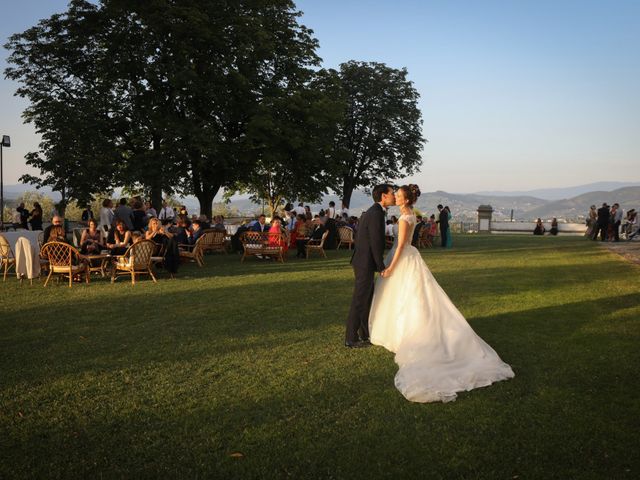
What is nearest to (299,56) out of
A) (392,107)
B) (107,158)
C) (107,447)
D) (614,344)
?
(107,158)

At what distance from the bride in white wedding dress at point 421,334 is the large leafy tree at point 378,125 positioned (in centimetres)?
3537

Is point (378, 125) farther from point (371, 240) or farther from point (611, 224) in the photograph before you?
point (371, 240)

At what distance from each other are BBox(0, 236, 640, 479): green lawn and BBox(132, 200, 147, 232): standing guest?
26.0 ft

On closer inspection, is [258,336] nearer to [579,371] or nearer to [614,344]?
[579,371]

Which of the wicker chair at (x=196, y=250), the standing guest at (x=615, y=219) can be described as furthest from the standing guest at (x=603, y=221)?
the wicker chair at (x=196, y=250)

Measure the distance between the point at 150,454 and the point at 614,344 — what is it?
5.50m

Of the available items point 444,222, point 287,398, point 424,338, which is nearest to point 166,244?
point 424,338

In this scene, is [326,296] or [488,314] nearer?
[488,314]

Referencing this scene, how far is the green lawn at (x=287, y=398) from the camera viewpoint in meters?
3.37

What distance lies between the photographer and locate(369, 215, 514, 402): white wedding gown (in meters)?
4.68

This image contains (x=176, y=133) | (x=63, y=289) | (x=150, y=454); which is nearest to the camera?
(x=150, y=454)

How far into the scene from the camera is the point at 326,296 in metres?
9.64

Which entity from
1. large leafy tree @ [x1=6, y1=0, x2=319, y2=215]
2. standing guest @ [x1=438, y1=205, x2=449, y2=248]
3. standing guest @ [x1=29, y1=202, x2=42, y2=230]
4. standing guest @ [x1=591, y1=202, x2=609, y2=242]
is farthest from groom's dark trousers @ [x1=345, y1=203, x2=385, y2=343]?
standing guest @ [x1=591, y1=202, x2=609, y2=242]

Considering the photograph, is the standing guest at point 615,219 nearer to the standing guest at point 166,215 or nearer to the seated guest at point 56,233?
the standing guest at point 166,215
